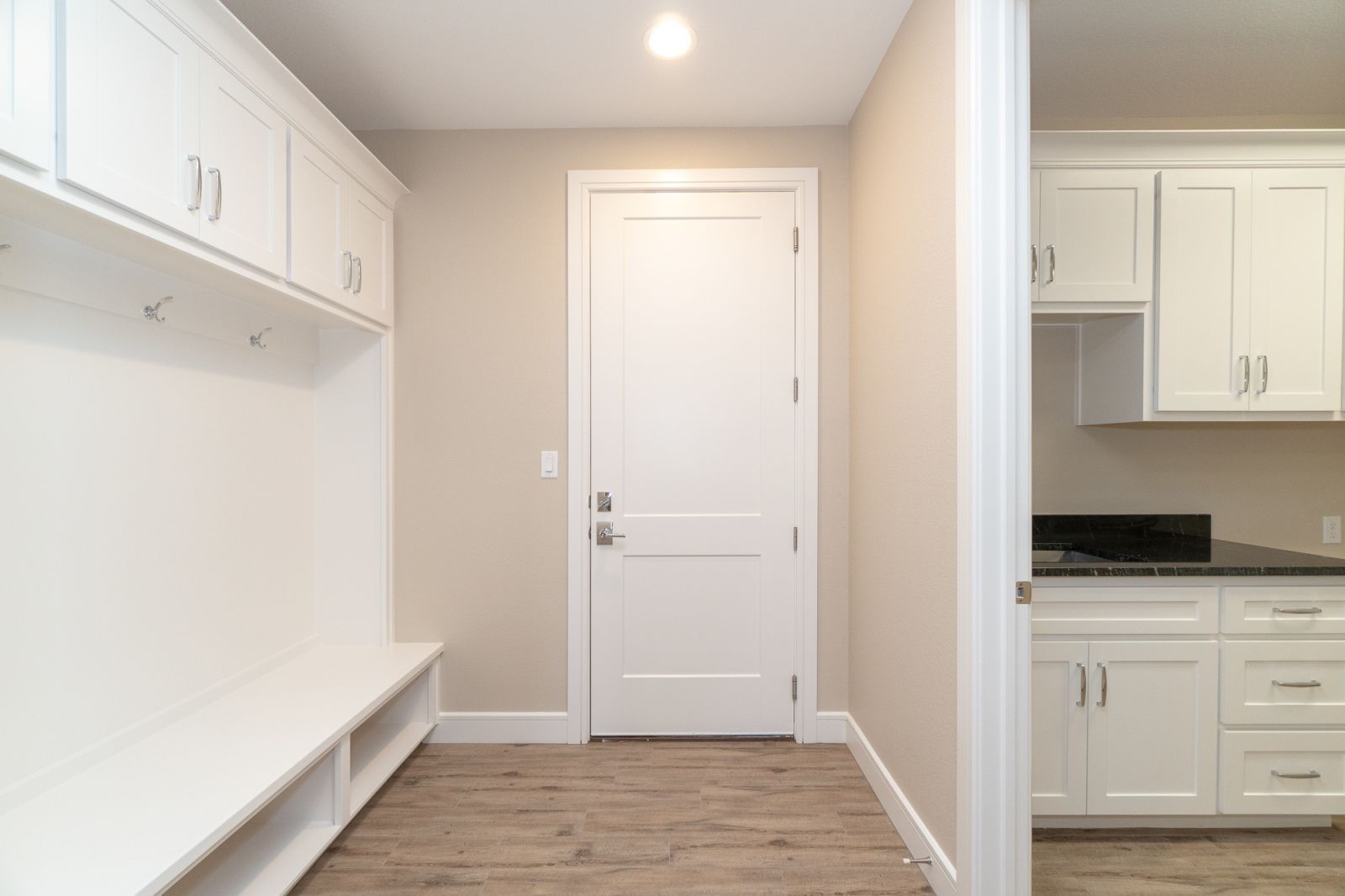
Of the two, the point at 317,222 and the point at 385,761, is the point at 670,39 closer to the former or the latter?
the point at 317,222

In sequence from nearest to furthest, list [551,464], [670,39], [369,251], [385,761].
Result: [670,39], [385,761], [369,251], [551,464]

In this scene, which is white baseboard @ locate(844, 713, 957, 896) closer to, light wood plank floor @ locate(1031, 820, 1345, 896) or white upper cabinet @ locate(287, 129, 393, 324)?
light wood plank floor @ locate(1031, 820, 1345, 896)

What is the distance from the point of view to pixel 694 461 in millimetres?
2898

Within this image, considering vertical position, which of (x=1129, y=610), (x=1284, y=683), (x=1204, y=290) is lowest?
(x=1284, y=683)

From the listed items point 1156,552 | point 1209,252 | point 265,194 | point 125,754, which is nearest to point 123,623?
point 125,754

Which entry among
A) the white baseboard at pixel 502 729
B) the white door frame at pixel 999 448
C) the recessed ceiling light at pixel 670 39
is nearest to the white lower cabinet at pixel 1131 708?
the white door frame at pixel 999 448

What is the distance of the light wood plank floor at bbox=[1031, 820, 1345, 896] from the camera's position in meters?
1.92

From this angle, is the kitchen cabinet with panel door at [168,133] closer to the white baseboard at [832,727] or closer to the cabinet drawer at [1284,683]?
the white baseboard at [832,727]

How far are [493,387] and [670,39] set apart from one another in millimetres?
1486

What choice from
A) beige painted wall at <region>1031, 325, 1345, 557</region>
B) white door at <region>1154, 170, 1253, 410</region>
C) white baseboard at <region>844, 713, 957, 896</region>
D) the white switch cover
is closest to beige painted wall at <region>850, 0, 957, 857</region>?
white baseboard at <region>844, 713, 957, 896</region>

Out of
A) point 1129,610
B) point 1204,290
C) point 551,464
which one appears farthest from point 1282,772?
point 551,464

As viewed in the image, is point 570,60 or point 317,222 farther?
point 570,60

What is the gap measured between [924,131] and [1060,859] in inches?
87.1

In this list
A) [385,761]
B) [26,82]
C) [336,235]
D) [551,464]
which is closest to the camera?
[26,82]
